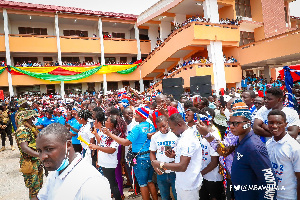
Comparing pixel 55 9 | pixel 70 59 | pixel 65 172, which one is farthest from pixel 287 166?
pixel 70 59

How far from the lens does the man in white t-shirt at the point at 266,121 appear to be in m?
2.91

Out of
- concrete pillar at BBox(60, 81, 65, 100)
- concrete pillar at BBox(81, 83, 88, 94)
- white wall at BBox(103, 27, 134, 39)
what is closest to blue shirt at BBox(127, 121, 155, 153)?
concrete pillar at BBox(60, 81, 65, 100)

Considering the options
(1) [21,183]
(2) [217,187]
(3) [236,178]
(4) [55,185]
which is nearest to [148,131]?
(2) [217,187]

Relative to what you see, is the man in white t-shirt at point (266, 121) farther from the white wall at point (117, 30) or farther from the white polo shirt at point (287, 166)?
the white wall at point (117, 30)

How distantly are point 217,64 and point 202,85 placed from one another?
7127 millimetres

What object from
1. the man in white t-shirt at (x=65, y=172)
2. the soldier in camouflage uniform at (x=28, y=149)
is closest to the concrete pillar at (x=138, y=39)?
the soldier in camouflage uniform at (x=28, y=149)

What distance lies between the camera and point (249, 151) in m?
2.07

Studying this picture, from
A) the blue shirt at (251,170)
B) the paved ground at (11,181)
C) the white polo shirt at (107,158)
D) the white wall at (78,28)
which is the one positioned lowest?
the paved ground at (11,181)

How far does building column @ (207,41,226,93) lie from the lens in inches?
684

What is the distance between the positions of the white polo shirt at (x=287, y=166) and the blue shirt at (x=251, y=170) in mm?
412

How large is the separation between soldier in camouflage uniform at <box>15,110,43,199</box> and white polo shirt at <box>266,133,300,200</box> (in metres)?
3.45

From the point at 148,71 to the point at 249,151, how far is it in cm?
2033

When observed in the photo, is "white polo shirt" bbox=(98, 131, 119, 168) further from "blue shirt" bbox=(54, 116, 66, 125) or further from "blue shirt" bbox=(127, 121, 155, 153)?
"blue shirt" bbox=(54, 116, 66, 125)

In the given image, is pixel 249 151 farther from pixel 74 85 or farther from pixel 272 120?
pixel 74 85
